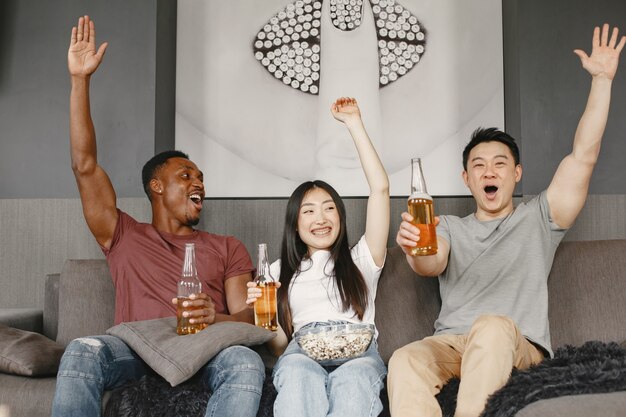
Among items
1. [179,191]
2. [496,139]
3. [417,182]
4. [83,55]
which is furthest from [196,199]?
[496,139]

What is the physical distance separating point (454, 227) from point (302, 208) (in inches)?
20.6

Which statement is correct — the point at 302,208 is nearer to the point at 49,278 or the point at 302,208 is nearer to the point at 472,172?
the point at 472,172

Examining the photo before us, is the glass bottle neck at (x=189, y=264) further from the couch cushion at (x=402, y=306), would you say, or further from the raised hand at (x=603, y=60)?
the raised hand at (x=603, y=60)

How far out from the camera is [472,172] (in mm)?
→ 2398

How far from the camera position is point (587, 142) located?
2.22 metres

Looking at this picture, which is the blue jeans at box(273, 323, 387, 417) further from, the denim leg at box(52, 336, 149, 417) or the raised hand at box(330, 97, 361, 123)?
the raised hand at box(330, 97, 361, 123)

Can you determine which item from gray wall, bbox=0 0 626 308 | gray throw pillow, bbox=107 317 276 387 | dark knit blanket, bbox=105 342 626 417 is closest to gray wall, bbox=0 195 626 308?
gray wall, bbox=0 0 626 308

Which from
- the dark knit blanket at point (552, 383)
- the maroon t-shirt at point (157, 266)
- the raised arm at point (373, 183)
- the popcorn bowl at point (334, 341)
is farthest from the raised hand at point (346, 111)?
the dark knit blanket at point (552, 383)

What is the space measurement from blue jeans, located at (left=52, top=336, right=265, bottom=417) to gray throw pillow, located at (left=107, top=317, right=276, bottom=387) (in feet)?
0.13

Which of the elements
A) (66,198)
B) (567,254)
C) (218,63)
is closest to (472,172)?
(567,254)

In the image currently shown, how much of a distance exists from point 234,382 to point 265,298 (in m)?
0.41

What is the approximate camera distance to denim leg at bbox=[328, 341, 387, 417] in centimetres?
178

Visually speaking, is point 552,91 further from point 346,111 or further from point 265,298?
point 265,298

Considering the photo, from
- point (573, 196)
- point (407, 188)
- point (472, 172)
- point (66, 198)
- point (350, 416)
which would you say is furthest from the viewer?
point (407, 188)
